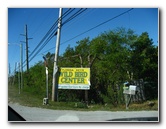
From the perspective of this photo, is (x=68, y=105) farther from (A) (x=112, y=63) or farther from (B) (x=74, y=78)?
(A) (x=112, y=63)

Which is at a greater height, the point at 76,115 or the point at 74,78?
the point at 74,78

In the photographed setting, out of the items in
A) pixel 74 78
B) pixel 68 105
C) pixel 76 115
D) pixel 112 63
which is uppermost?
pixel 112 63

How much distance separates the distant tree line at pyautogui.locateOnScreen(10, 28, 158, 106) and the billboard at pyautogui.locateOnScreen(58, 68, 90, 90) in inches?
1.9

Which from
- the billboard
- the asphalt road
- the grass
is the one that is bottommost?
the asphalt road

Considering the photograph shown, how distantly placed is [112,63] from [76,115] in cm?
74

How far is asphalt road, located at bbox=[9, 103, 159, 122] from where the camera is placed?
9273 mm

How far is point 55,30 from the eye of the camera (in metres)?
9.42

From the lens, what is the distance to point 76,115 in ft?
30.6

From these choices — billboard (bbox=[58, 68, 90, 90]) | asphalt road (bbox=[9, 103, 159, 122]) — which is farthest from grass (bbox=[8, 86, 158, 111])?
billboard (bbox=[58, 68, 90, 90])

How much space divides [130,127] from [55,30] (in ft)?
4.72

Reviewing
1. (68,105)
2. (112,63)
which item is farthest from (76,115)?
(112,63)

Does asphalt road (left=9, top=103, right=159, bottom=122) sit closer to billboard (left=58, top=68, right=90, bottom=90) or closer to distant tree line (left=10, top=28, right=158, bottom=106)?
distant tree line (left=10, top=28, right=158, bottom=106)

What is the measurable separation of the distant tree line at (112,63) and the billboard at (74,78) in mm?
49
